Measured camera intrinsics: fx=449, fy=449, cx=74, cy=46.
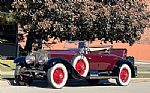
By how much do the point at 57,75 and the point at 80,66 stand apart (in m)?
1.00

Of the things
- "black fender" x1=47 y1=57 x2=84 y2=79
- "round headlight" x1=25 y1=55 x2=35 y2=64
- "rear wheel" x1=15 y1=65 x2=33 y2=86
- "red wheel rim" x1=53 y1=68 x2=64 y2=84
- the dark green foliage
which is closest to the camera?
"black fender" x1=47 y1=57 x2=84 y2=79

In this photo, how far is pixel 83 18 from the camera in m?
22.4

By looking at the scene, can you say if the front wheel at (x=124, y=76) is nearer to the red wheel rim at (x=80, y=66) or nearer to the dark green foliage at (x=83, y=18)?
the red wheel rim at (x=80, y=66)

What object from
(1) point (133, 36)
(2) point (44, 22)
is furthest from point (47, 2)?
(1) point (133, 36)

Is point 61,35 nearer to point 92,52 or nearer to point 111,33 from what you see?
point 111,33

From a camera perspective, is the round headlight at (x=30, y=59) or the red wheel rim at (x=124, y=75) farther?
the red wheel rim at (x=124, y=75)

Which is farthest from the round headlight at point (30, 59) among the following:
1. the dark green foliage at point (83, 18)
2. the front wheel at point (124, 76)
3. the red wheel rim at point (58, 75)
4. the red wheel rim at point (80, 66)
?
the dark green foliage at point (83, 18)

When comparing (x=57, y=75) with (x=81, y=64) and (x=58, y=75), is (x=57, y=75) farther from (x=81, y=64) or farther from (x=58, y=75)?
(x=81, y=64)

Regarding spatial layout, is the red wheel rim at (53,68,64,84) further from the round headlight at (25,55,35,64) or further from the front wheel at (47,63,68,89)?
the round headlight at (25,55,35,64)

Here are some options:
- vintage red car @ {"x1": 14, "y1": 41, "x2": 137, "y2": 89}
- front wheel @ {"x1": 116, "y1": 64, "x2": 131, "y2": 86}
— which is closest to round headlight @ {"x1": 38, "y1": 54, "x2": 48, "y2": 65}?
vintage red car @ {"x1": 14, "y1": 41, "x2": 137, "y2": 89}

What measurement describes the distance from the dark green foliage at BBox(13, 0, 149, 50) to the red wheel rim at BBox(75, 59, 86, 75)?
264 inches

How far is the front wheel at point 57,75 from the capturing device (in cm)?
1475

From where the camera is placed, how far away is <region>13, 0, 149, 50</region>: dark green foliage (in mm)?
22230

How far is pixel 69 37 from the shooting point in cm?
2348
